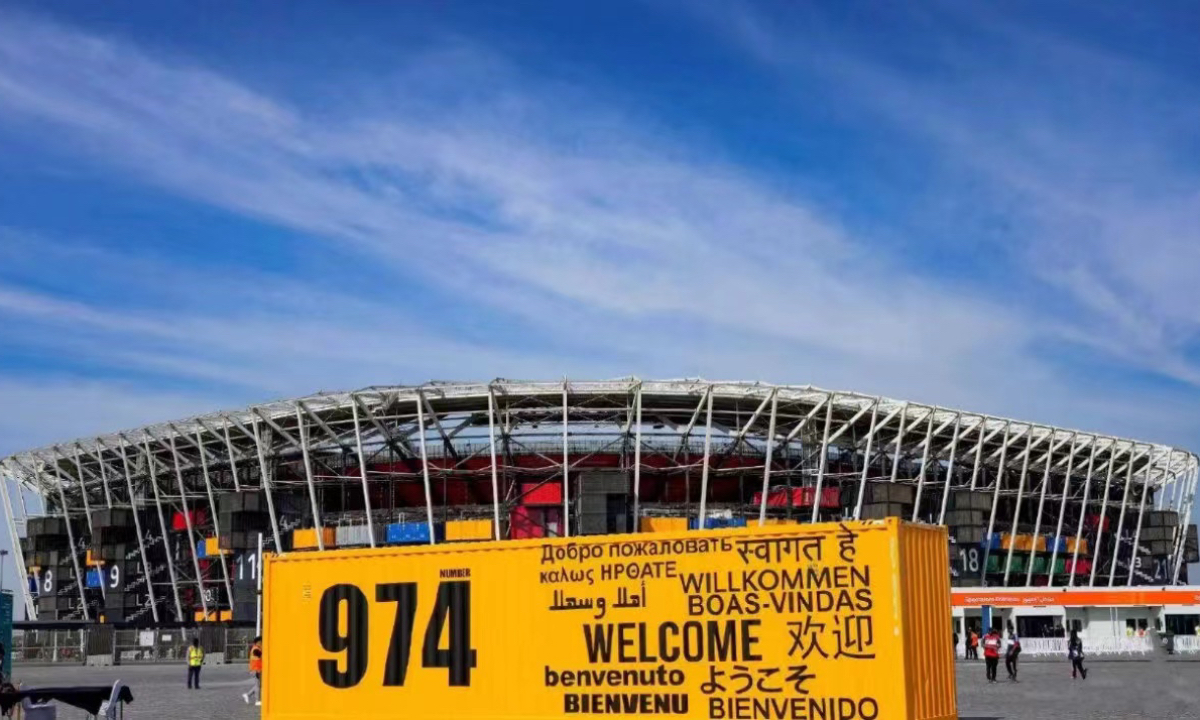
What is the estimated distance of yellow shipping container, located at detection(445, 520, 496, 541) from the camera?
3238 inches

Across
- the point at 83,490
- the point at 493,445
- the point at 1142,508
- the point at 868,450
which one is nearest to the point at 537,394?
the point at 493,445

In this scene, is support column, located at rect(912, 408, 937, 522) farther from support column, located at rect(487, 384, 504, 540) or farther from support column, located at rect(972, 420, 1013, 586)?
support column, located at rect(487, 384, 504, 540)

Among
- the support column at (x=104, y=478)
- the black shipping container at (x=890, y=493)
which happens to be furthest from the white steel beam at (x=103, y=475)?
the black shipping container at (x=890, y=493)

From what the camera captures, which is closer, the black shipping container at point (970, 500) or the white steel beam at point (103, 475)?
the black shipping container at point (970, 500)

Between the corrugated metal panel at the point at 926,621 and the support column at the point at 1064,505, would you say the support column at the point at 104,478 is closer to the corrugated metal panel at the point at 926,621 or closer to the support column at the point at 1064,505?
the support column at the point at 1064,505

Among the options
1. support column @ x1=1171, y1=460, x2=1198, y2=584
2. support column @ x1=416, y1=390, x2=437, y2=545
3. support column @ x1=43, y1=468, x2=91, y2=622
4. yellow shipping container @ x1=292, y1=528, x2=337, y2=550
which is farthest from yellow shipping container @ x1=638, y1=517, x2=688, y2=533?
support column @ x1=1171, y1=460, x2=1198, y2=584

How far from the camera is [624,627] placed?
1706 centimetres

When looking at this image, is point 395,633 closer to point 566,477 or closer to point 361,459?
point 566,477

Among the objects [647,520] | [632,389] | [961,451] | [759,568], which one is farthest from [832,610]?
[961,451]

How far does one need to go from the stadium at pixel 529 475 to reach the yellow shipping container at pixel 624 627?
5609 cm

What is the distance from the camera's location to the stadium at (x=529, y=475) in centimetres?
7862

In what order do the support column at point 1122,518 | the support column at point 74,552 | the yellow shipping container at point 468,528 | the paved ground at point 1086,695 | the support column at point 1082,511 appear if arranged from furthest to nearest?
the support column at point 1122,518
the support column at point 74,552
the support column at point 1082,511
the yellow shipping container at point 468,528
the paved ground at point 1086,695

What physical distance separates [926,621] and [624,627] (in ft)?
12.7

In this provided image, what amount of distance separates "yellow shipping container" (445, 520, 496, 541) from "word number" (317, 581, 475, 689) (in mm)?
63171
